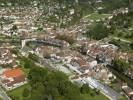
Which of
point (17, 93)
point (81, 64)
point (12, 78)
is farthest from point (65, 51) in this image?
point (17, 93)

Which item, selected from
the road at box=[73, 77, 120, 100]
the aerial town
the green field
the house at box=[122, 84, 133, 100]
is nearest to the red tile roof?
the aerial town

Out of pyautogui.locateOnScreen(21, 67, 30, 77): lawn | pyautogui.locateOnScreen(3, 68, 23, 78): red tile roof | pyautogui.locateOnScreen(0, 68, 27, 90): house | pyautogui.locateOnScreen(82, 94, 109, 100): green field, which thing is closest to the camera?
pyautogui.locateOnScreen(82, 94, 109, 100): green field

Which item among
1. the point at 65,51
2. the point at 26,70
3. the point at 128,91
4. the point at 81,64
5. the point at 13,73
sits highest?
the point at 13,73

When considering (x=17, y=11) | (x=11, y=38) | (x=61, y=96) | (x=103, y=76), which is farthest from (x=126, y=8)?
(x=61, y=96)

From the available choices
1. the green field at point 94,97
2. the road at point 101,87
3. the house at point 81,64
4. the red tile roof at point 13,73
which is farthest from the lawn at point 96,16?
the green field at point 94,97

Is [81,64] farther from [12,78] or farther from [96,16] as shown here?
[96,16]

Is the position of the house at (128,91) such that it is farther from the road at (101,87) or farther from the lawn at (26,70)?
the lawn at (26,70)

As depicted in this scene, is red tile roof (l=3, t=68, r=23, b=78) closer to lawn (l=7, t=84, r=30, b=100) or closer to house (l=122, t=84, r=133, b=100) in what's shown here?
lawn (l=7, t=84, r=30, b=100)

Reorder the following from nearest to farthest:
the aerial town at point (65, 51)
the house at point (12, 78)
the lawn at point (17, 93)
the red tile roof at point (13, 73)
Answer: the lawn at point (17, 93) < the aerial town at point (65, 51) < the house at point (12, 78) < the red tile roof at point (13, 73)
